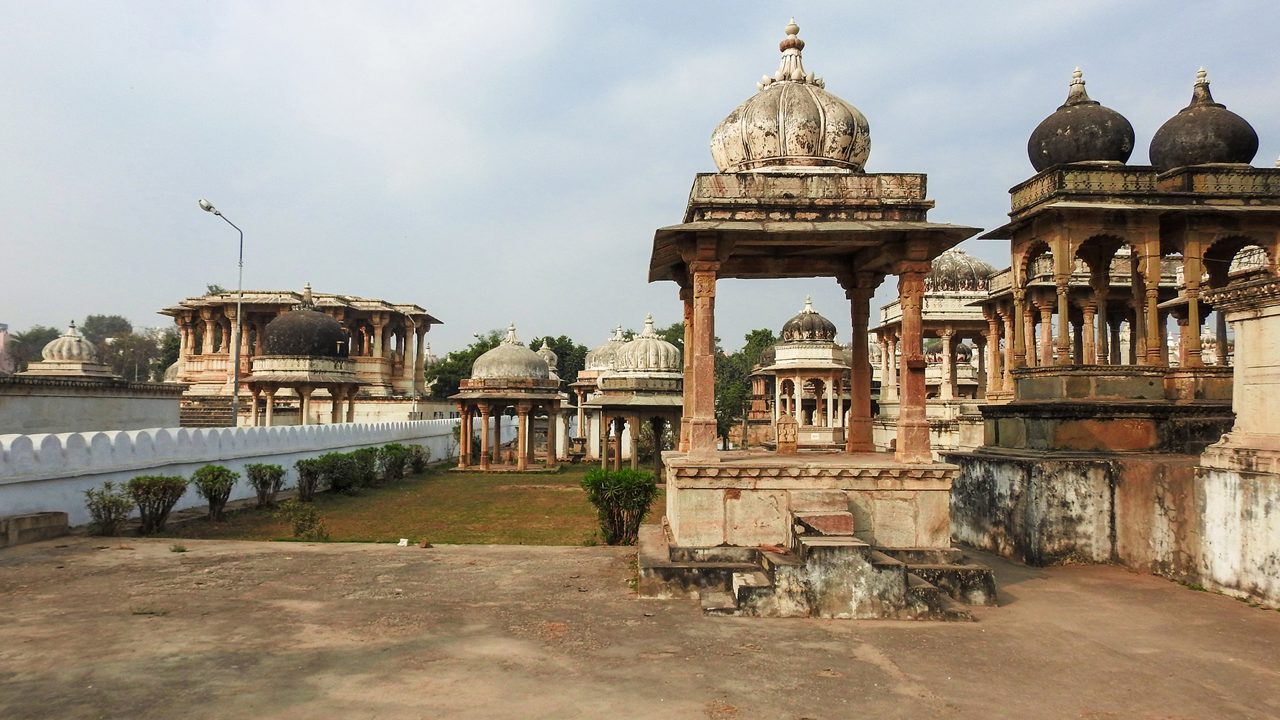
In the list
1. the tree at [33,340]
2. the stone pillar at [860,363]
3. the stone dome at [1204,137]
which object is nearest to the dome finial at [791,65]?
the stone pillar at [860,363]

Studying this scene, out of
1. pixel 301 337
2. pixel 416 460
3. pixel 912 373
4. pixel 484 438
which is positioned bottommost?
pixel 416 460

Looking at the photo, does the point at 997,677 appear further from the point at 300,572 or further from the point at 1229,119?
the point at 1229,119

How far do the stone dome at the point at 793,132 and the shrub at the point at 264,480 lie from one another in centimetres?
1352

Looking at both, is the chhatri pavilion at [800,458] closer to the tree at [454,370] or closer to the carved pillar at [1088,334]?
the carved pillar at [1088,334]

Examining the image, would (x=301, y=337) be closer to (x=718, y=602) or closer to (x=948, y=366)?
(x=948, y=366)

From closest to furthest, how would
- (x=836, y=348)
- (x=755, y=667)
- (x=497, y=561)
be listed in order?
(x=755, y=667) → (x=497, y=561) → (x=836, y=348)

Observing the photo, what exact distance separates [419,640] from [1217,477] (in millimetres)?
8311

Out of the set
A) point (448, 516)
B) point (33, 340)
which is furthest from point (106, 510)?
point (33, 340)

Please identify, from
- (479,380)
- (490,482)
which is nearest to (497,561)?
(490,482)

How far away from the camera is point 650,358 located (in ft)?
92.5

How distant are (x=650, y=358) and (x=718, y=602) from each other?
20.5 metres

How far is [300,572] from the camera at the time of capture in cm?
957

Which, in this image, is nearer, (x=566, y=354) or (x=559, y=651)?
(x=559, y=651)

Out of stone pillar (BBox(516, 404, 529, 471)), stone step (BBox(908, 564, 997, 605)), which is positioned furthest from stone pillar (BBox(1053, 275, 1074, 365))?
stone pillar (BBox(516, 404, 529, 471))
